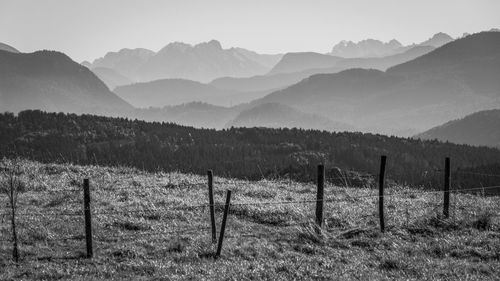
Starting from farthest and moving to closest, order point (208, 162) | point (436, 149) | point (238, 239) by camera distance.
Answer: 1. point (436, 149)
2. point (208, 162)
3. point (238, 239)

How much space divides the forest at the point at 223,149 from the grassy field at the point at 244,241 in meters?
26.1

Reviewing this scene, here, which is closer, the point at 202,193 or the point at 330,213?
the point at 330,213

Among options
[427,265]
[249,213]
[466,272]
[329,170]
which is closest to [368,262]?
[427,265]

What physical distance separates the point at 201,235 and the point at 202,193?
9816 mm

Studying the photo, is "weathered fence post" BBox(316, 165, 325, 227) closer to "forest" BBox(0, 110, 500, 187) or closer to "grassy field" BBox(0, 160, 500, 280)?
A: "grassy field" BBox(0, 160, 500, 280)

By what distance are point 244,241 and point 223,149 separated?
63.2m

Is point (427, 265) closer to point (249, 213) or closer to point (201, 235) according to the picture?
point (201, 235)

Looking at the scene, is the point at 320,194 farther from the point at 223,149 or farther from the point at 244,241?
the point at 223,149

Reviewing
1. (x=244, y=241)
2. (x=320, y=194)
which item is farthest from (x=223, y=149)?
(x=244, y=241)

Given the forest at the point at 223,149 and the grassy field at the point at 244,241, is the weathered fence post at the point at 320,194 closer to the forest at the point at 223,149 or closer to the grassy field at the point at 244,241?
the grassy field at the point at 244,241

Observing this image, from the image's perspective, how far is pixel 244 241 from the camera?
17844mm

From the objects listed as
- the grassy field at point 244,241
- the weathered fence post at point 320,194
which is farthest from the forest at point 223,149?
the weathered fence post at point 320,194

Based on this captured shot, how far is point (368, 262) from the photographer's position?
15453mm

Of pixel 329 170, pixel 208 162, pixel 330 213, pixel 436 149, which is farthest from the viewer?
pixel 436 149
